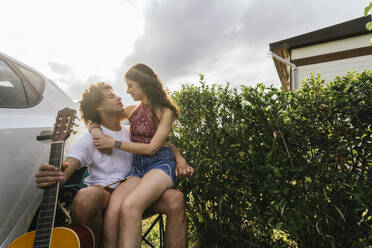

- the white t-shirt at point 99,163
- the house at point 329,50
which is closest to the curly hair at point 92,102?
the white t-shirt at point 99,163

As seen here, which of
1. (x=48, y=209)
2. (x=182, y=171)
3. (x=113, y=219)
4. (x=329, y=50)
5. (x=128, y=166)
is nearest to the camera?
(x=48, y=209)

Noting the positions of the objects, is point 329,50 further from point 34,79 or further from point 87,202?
point 87,202

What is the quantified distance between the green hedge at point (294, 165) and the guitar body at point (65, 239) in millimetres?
1033

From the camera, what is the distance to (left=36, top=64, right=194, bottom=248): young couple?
1.52 metres

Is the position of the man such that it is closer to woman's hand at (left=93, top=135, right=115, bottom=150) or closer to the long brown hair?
woman's hand at (left=93, top=135, right=115, bottom=150)

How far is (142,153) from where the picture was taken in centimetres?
183

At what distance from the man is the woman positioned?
0.28 feet

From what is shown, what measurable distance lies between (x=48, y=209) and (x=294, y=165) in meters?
1.83

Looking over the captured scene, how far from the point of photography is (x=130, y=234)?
1.45 meters

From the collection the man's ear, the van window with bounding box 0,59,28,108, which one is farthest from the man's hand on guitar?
the man's ear

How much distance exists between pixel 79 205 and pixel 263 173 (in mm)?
1412

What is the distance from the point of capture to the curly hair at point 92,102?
6.71 ft

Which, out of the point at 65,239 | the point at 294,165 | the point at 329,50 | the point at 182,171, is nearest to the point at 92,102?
the point at 182,171

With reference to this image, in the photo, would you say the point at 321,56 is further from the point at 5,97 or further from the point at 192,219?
the point at 5,97
